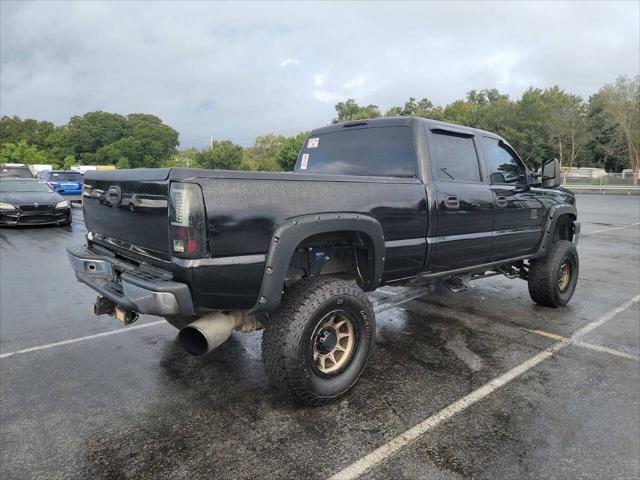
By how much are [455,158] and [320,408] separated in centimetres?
245

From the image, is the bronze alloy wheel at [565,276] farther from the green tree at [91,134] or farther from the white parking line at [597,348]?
the green tree at [91,134]

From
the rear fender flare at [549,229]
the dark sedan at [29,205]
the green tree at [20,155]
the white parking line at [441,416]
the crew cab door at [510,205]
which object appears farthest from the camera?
the green tree at [20,155]

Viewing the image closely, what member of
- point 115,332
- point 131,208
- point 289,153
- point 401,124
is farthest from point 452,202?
point 289,153

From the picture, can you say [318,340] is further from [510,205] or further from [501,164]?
[501,164]

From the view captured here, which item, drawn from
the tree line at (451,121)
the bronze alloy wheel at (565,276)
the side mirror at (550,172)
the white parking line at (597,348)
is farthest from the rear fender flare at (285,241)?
the tree line at (451,121)

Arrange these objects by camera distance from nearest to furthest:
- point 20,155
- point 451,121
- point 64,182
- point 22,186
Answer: point 22,186, point 64,182, point 20,155, point 451,121

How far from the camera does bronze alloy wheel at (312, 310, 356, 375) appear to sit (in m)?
3.02

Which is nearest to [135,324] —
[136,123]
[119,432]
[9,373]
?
[9,373]

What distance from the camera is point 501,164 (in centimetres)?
466

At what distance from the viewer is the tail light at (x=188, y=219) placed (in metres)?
2.40

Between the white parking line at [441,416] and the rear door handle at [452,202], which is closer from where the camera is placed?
the white parking line at [441,416]

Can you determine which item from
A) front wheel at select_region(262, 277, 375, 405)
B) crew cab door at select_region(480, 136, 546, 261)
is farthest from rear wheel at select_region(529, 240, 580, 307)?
front wheel at select_region(262, 277, 375, 405)

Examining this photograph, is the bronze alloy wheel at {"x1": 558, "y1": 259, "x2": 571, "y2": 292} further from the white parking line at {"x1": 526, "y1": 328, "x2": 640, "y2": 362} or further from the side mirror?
the white parking line at {"x1": 526, "y1": 328, "x2": 640, "y2": 362}

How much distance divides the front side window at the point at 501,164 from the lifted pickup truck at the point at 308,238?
33 millimetres
